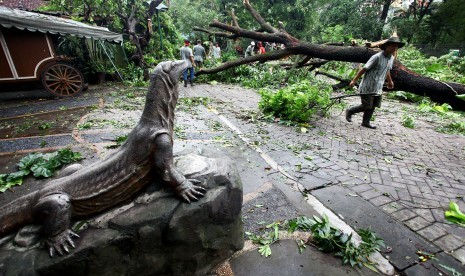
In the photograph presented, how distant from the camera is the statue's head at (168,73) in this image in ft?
7.65

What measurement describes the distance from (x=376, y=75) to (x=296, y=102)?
2005 mm

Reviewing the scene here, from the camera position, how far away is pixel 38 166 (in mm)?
4078

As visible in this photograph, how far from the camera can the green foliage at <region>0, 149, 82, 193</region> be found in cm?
383

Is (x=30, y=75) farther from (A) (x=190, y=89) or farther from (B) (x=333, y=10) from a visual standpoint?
(B) (x=333, y=10)

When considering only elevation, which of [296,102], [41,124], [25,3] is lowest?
[41,124]

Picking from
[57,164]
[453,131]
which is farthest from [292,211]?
[453,131]

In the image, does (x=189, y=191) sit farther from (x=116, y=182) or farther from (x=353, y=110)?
(x=353, y=110)

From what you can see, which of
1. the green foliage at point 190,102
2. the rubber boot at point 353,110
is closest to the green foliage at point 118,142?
the green foliage at point 190,102

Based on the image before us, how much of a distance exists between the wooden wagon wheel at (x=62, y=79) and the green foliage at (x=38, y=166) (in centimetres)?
605

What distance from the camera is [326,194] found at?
375 centimetres

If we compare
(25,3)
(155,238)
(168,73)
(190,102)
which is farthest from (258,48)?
(155,238)

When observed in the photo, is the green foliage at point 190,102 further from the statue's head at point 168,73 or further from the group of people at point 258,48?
the group of people at point 258,48

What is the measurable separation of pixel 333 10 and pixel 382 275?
82.6 ft

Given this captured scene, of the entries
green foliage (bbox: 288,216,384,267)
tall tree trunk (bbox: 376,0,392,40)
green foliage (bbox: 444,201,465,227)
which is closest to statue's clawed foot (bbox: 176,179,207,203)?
green foliage (bbox: 288,216,384,267)
